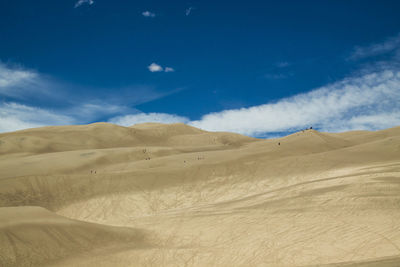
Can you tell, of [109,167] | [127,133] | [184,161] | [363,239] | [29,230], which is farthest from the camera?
[127,133]

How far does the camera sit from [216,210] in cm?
1728

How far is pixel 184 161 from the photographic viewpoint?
31.2 meters

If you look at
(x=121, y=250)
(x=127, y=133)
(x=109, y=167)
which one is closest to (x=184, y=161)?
(x=109, y=167)

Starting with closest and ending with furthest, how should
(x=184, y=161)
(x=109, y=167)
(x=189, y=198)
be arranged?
(x=189, y=198) < (x=184, y=161) < (x=109, y=167)

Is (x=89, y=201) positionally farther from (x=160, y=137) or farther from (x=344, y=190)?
(x=160, y=137)

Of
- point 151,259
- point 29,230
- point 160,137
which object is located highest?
point 160,137

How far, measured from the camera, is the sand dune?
34.8 ft

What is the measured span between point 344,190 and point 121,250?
10937mm

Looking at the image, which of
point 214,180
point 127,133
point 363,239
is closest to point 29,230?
point 363,239

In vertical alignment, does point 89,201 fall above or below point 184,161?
below

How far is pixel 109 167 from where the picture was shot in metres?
34.6

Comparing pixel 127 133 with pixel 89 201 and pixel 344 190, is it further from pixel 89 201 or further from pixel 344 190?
pixel 344 190

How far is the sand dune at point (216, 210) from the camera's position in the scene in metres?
10.6

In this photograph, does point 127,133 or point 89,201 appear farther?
point 127,133
